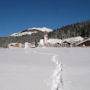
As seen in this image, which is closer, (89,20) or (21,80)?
(21,80)

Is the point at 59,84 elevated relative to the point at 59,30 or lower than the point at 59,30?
lower

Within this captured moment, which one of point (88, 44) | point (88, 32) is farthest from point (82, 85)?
point (88, 32)

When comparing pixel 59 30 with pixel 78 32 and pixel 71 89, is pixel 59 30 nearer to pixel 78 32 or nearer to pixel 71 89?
pixel 78 32

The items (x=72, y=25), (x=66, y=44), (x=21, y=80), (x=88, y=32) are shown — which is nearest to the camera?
(x=21, y=80)

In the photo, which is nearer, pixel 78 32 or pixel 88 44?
pixel 88 44

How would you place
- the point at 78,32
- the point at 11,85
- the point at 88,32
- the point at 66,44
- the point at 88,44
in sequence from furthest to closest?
the point at 78,32 → the point at 88,32 → the point at 66,44 → the point at 88,44 → the point at 11,85

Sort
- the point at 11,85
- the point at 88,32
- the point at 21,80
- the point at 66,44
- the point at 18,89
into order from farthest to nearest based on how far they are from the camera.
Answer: the point at 88,32 → the point at 66,44 → the point at 21,80 → the point at 11,85 → the point at 18,89

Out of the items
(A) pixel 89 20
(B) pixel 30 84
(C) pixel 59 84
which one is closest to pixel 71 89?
(C) pixel 59 84

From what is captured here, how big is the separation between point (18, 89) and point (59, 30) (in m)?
73.3

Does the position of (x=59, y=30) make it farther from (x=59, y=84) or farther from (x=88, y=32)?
(x=59, y=84)

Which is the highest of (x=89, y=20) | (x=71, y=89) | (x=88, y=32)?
(x=89, y=20)

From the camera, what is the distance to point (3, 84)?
2264mm

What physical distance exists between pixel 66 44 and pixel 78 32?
82.5ft

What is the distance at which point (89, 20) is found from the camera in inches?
2771
